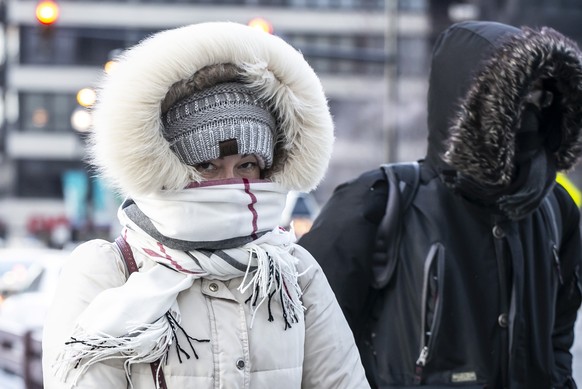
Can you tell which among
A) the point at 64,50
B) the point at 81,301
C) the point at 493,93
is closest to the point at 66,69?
the point at 64,50

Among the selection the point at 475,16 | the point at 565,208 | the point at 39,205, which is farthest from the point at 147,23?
the point at 565,208

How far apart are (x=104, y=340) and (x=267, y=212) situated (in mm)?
527

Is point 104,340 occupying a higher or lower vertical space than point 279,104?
lower

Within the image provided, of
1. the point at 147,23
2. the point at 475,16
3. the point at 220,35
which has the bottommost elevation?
the point at 147,23

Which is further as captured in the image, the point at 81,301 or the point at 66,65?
the point at 66,65

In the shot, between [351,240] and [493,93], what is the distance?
0.67 meters

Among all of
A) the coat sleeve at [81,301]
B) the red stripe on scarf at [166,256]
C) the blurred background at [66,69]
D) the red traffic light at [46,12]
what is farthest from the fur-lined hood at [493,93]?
the blurred background at [66,69]

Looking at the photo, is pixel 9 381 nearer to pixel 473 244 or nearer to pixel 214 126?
pixel 473 244

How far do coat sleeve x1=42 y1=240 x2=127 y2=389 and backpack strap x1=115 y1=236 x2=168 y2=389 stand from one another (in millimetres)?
17

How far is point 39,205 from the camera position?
63.6 metres

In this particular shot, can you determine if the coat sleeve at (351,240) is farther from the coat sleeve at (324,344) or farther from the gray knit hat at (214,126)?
the gray knit hat at (214,126)

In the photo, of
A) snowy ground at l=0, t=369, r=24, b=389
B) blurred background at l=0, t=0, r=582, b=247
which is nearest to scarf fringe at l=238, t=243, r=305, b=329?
snowy ground at l=0, t=369, r=24, b=389

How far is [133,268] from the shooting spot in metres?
2.52

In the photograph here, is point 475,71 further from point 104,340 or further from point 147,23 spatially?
point 147,23
